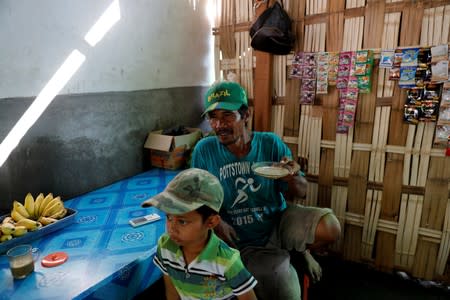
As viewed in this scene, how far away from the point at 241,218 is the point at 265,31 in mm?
1425

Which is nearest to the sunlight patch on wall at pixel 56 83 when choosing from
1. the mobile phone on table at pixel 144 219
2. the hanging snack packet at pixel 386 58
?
the mobile phone on table at pixel 144 219

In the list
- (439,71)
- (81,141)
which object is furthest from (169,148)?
(439,71)

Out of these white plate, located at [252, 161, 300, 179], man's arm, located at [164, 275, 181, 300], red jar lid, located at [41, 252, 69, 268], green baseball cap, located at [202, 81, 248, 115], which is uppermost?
green baseball cap, located at [202, 81, 248, 115]

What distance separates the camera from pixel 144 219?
5.37 feet

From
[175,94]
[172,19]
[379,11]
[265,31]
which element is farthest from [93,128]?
[379,11]

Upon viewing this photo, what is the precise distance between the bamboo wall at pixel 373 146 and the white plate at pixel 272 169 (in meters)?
0.99

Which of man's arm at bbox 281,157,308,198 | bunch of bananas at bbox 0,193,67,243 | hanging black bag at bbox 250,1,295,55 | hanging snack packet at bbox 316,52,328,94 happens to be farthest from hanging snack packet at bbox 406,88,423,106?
bunch of bananas at bbox 0,193,67,243

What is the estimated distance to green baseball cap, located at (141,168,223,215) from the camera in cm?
96

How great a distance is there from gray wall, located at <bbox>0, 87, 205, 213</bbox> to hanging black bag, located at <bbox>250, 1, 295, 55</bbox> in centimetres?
99

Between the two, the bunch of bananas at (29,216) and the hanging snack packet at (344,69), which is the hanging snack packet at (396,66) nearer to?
the hanging snack packet at (344,69)

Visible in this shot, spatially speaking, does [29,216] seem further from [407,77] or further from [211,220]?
[407,77]

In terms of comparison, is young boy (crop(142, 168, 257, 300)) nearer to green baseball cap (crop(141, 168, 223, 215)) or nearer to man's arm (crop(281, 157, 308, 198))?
green baseball cap (crop(141, 168, 223, 215))

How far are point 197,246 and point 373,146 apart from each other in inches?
66.6

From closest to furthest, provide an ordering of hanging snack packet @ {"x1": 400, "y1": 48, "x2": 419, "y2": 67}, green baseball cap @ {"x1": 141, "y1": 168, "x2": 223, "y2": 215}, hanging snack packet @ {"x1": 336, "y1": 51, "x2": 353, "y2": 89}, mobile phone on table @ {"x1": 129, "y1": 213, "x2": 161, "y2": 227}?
green baseball cap @ {"x1": 141, "y1": 168, "x2": 223, "y2": 215} → mobile phone on table @ {"x1": 129, "y1": 213, "x2": 161, "y2": 227} → hanging snack packet @ {"x1": 400, "y1": 48, "x2": 419, "y2": 67} → hanging snack packet @ {"x1": 336, "y1": 51, "x2": 353, "y2": 89}
